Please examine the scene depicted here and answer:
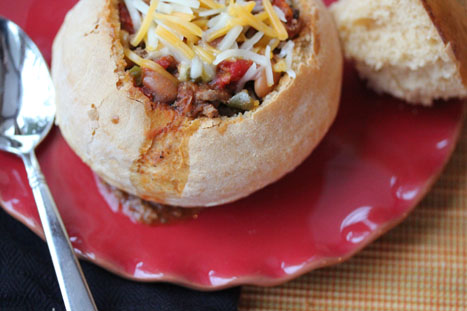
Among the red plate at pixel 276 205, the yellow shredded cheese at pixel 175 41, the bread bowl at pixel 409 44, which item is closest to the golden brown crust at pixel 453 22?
the bread bowl at pixel 409 44

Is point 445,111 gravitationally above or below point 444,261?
above

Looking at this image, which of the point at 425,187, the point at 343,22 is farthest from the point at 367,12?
the point at 425,187

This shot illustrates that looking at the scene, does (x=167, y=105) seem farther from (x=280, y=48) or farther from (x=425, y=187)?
(x=425, y=187)

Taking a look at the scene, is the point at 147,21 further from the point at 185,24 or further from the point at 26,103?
the point at 26,103

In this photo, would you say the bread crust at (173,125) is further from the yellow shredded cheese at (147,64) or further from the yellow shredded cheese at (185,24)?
the yellow shredded cheese at (185,24)

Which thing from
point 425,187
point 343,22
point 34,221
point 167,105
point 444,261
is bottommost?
point 444,261

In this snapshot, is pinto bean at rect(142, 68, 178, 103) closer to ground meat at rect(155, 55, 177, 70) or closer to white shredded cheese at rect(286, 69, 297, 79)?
ground meat at rect(155, 55, 177, 70)

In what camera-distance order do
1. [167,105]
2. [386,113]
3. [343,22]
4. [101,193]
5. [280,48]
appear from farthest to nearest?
[386,113] < [343,22] < [101,193] < [280,48] < [167,105]
